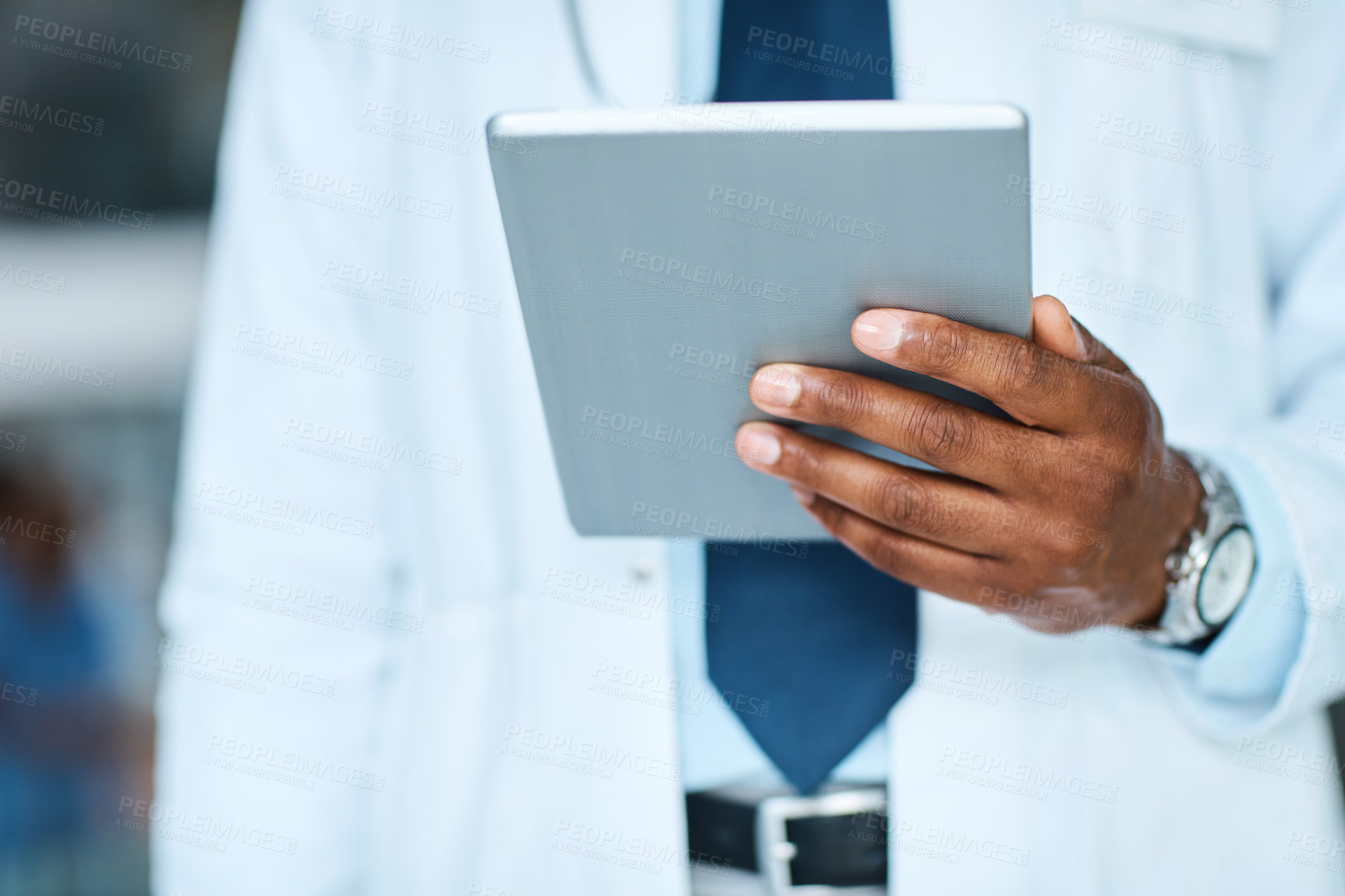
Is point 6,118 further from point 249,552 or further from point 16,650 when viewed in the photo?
point 249,552

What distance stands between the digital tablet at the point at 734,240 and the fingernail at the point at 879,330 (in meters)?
0.02

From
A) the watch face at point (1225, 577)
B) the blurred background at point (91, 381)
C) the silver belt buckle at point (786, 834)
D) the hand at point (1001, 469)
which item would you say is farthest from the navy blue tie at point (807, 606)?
the blurred background at point (91, 381)

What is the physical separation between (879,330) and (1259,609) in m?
0.49

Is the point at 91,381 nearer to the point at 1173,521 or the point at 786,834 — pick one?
the point at 786,834

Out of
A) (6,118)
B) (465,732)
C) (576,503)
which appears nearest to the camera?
(576,503)

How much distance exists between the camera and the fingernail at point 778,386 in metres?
0.54

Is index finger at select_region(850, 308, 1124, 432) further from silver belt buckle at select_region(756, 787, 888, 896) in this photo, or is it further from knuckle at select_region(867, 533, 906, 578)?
silver belt buckle at select_region(756, 787, 888, 896)

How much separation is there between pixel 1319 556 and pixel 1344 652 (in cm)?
9

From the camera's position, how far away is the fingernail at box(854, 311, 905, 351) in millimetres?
501

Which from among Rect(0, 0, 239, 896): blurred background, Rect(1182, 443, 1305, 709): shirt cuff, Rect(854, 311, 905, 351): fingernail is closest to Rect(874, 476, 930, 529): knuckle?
Rect(854, 311, 905, 351): fingernail

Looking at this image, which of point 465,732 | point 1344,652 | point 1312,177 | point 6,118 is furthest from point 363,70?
point 6,118

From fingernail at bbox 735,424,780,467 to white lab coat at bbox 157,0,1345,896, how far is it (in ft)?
0.78

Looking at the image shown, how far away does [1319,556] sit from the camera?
28.8 inches

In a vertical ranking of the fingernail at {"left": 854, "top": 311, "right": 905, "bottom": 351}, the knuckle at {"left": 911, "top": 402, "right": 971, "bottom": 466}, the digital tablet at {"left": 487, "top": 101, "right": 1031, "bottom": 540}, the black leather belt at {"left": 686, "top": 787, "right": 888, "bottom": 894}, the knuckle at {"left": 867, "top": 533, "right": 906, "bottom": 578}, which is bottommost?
the black leather belt at {"left": 686, "top": 787, "right": 888, "bottom": 894}
